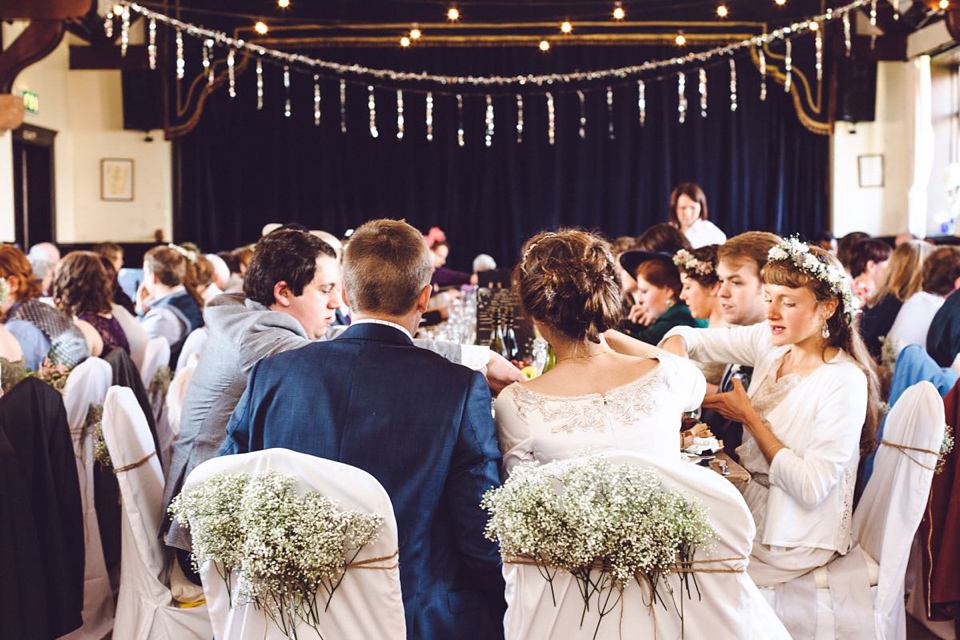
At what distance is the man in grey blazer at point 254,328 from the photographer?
2623 mm

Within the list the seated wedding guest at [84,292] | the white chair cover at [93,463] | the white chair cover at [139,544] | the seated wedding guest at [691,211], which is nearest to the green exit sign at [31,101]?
the seated wedding guest at [84,292]

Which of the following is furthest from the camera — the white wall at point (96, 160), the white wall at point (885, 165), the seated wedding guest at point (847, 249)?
the white wall at point (885, 165)

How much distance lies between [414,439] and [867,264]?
528cm

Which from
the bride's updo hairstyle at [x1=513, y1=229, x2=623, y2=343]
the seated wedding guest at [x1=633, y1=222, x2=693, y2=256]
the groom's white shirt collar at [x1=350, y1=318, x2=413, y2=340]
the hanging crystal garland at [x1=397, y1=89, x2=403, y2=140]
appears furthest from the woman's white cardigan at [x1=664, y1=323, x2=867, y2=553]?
the hanging crystal garland at [x1=397, y1=89, x2=403, y2=140]

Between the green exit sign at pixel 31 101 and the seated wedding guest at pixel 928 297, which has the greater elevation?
the green exit sign at pixel 31 101

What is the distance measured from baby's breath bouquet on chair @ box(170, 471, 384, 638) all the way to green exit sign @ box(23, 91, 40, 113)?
31.4ft

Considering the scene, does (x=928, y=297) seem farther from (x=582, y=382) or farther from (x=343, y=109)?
(x=343, y=109)

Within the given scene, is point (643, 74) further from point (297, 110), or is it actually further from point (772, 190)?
point (297, 110)

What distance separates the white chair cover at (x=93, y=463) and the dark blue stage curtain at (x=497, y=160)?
8532mm

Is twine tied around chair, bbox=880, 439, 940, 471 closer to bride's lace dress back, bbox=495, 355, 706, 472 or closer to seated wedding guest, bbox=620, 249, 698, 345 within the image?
bride's lace dress back, bbox=495, 355, 706, 472

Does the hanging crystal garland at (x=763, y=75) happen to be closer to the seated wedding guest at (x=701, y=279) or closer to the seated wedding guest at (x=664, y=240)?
the seated wedding guest at (x=664, y=240)

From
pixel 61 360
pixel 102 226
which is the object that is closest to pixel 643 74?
pixel 102 226

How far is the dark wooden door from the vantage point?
33.2ft

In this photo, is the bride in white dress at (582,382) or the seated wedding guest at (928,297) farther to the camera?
the seated wedding guest at (928,297)
